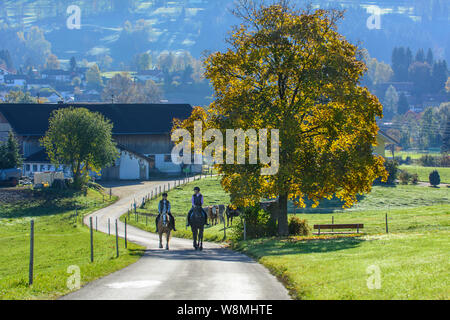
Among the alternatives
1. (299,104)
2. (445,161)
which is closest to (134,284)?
(299,104)

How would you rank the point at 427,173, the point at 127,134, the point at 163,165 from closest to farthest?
the point at 127,134, the point at 163,165, the point at 427,173

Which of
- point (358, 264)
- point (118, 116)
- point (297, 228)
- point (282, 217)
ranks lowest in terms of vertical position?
point (297, 228)

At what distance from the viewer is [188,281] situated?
663 inches

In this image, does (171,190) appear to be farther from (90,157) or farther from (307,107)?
(307,107)

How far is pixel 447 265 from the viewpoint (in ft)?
55.0

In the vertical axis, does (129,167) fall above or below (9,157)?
below

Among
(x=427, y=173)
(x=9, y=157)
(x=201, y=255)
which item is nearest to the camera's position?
(x=201, y=255)

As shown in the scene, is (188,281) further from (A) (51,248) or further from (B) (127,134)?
(B) (127,134)

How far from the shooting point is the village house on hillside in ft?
306

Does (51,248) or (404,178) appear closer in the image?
(51,248)

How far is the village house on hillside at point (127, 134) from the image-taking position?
306 ft

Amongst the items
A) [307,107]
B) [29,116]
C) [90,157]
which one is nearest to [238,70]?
[307,107]

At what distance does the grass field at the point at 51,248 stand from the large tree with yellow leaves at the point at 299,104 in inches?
322

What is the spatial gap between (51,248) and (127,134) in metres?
68.0
